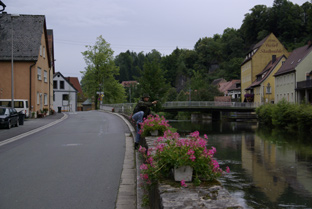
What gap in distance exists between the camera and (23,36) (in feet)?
121

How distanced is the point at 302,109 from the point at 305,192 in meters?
29.0

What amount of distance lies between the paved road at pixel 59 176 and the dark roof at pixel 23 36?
937 inches

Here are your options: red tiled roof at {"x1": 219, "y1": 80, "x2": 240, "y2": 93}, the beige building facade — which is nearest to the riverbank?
the beige building facade

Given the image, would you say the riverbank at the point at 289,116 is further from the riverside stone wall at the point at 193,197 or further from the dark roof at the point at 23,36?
the riverside stone wall at the point at 193,197

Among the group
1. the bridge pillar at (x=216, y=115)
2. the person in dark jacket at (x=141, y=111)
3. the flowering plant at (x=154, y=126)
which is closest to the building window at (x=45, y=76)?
the person in dark jacket at (x=141, y=111)

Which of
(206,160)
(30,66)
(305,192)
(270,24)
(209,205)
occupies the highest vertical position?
(270,24)

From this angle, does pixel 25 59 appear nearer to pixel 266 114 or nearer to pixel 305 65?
pixel 266 114

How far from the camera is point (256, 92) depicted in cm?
7731

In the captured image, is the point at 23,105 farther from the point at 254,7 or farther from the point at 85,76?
the point at 254,7

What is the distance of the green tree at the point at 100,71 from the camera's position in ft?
234

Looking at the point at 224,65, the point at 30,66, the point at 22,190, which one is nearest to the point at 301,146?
the point at 22,190

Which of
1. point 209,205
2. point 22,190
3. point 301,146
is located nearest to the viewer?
point 209,205

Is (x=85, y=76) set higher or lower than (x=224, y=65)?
lower

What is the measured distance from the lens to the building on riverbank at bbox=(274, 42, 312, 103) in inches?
2096
